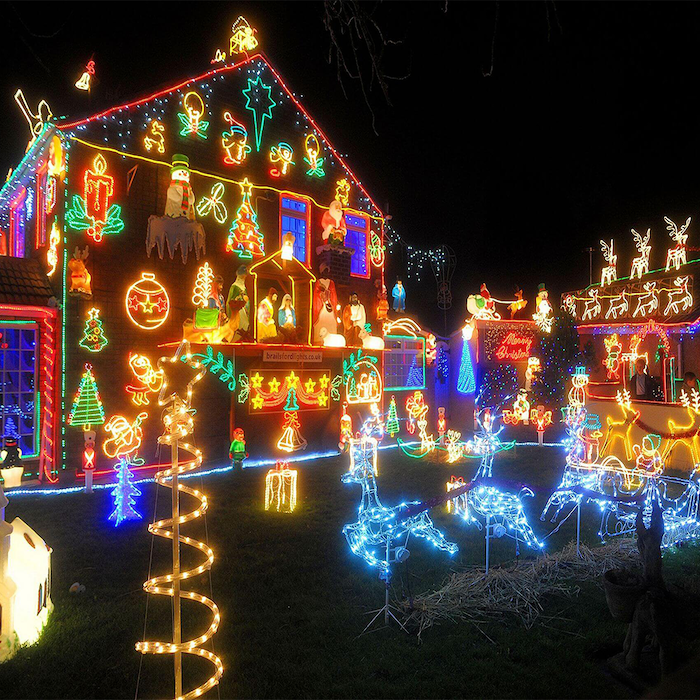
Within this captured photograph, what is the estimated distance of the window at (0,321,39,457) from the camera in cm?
1120

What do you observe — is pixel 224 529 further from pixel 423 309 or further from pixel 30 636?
pixel 423 309

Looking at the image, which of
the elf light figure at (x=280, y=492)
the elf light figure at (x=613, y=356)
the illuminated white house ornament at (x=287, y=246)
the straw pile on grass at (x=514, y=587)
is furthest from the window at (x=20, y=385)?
the elf light figure at (x=613, y=356)

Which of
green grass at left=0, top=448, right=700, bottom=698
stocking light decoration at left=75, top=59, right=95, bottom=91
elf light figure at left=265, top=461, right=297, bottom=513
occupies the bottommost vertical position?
green grass at left=0, top=448, right=700, bottom=698

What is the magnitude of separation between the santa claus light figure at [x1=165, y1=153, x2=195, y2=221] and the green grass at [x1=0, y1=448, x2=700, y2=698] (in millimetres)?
6927

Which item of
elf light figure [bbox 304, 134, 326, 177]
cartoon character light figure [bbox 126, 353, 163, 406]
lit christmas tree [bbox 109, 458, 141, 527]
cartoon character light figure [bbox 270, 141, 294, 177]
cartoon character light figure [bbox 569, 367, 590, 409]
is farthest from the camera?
elf light figure [bbox 304, 134, 326, 177]

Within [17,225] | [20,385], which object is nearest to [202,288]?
[20,385]

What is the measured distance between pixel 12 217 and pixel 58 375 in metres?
7.75

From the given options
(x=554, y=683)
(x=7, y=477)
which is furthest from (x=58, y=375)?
(x=554, y=683)

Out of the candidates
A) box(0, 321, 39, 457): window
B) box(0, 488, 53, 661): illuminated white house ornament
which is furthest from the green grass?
box(0, 321, 39, 457): window

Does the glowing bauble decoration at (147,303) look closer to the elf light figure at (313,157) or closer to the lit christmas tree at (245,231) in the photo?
the lit christmas tree at (245,231)

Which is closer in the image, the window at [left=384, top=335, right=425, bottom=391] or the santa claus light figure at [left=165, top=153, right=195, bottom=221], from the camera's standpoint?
the santa claus light figure at [left=165, top=153, right=195, bottom=221]

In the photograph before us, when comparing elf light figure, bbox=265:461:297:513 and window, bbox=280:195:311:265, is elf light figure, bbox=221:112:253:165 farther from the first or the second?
elf light figure, bbox=265:461:297:513

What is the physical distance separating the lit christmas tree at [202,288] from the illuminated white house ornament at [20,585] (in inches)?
318

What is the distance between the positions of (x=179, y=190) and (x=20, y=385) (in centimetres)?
558
